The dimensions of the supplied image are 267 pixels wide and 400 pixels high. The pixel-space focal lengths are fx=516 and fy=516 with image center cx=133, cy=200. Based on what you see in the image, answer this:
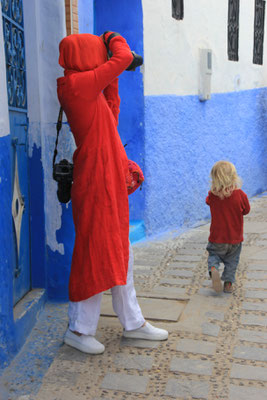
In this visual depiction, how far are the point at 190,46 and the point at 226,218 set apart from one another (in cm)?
378

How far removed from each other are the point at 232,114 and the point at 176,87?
7.10 feet

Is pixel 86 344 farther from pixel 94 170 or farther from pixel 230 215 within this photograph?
pixel 230 215

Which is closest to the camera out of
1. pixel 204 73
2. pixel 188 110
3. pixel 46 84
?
pixel 46 84

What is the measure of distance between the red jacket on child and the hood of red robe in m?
1.78

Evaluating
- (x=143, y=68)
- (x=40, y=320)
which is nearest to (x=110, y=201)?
(x=40, y=320)

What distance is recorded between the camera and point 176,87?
6941mm

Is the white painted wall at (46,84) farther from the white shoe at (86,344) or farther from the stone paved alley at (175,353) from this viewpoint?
the white shoe at (86,344)

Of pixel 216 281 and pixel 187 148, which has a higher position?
pixel 187 148

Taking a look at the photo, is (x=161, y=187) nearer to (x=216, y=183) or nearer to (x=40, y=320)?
(x=216, y=183)

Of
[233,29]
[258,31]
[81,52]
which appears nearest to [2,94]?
[81,52]

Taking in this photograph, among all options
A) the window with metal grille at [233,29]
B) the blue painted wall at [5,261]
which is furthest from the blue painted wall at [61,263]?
the window with metal grille at [233,29]

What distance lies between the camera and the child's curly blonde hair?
4.18m

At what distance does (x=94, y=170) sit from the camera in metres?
3.07

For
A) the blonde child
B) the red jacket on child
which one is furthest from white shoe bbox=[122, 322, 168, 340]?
the red jacket on child
